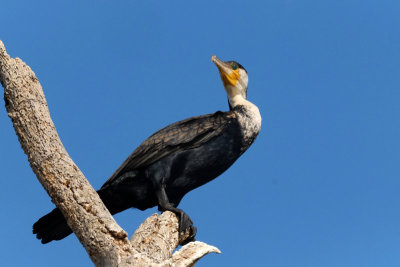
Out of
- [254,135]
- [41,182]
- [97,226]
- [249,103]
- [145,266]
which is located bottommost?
[145,266]

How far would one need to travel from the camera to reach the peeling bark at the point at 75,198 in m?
3.78

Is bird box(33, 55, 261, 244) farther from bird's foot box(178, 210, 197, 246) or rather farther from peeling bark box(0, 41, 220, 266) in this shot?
peeling bark box(0, 41, 220, 266)

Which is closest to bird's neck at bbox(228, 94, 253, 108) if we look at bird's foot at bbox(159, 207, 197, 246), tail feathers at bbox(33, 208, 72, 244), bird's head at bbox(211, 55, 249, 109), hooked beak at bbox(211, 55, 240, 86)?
bird's head at bbox(211, 55, 249, 109)

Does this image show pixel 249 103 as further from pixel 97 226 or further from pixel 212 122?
pixel 97 226

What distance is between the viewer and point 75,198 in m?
3.91

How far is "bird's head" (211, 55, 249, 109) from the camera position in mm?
5562

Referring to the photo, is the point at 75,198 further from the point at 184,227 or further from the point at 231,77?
the point at 231,77

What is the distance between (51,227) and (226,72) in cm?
206

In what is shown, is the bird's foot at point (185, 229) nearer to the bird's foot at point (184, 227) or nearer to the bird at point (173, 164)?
the bird's foot at point (184, 227)

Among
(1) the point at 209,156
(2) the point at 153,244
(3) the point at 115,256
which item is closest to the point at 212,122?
(1) the point at 209,156

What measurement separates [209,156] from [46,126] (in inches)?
51.6

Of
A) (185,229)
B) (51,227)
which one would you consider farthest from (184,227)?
(51,227)

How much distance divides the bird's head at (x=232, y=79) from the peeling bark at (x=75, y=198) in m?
1.54

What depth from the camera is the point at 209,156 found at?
Result: 4867mm
